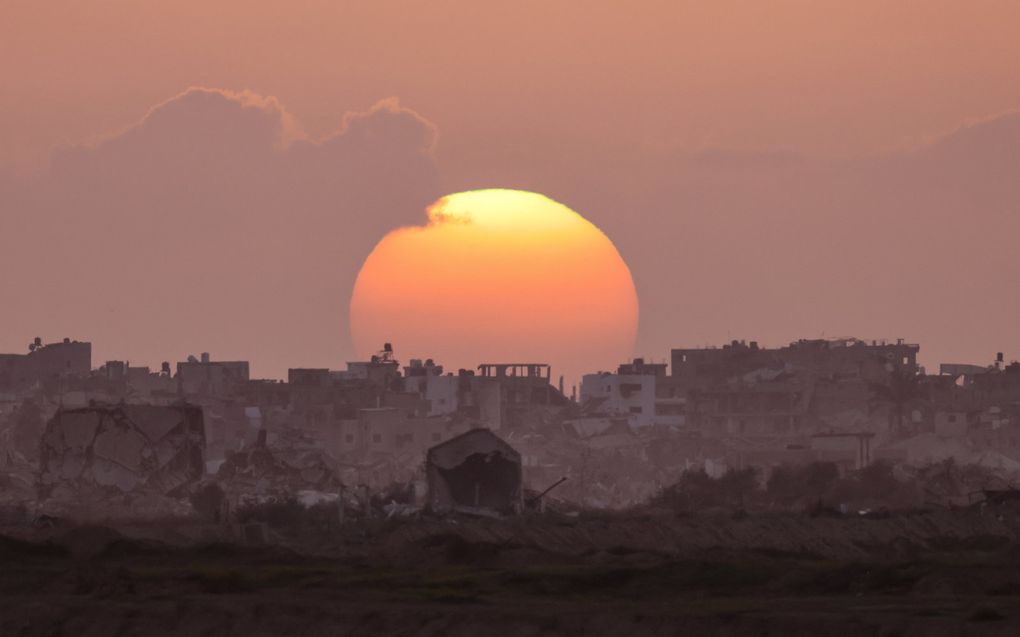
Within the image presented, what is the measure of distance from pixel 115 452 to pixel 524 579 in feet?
135

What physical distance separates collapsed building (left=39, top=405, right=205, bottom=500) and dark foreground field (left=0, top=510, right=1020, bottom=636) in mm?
20217

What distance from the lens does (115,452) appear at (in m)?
97.8

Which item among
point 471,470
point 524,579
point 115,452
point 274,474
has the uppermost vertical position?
point 115,452

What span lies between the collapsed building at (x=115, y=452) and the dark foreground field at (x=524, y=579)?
2022 centimetres

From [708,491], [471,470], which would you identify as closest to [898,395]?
[708,491]

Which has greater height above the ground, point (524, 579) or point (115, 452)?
point (115, 452)

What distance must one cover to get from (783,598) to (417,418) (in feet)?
301

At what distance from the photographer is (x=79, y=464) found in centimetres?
9812

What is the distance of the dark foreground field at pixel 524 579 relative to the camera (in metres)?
50.8

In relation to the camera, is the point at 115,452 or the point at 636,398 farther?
the point at 636,398

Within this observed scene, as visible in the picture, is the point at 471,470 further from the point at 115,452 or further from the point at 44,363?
the point at 44,363

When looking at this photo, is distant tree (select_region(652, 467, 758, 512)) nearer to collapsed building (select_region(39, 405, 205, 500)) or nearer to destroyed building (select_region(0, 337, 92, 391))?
collapsed building (select_region(39, 405, 205, 500))

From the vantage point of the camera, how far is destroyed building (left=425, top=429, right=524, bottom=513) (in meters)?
83.1

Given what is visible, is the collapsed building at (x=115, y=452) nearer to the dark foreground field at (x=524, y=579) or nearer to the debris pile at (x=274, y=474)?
the debris pile at (x=274, y=474)
